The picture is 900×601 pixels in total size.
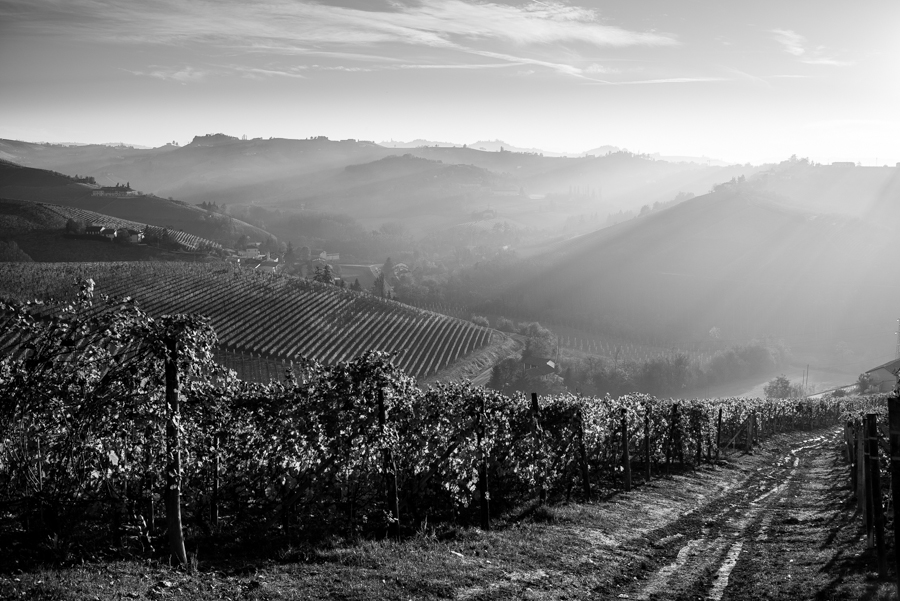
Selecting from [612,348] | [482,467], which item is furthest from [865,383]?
[482,467]

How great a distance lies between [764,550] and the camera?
11734 mm

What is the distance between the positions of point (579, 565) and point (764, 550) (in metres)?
4.34

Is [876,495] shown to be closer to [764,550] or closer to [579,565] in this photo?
[764,550]

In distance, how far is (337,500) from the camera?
10031 mm

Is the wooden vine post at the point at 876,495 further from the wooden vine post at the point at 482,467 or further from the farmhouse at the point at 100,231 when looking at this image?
the farmhouse at the point at 100,231

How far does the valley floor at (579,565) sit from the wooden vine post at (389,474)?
0.51m

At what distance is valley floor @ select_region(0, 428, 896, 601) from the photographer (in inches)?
273

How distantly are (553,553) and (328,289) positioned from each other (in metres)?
76.5

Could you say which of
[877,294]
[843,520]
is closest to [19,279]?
[843,520]

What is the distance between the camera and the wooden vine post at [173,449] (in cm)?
695

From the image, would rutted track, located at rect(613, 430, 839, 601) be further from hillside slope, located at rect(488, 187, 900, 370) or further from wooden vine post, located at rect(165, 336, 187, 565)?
hillside slope, located at rect(488, 187, 900, 370)

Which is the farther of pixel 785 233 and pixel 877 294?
pixel 785 233

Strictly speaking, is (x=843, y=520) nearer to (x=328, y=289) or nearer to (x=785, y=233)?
(x=328, y=289)

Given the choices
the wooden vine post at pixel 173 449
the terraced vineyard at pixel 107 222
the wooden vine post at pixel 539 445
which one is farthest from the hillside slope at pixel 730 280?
the wooden vine post at pixel 173 449
